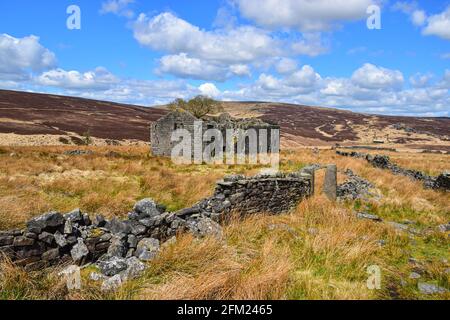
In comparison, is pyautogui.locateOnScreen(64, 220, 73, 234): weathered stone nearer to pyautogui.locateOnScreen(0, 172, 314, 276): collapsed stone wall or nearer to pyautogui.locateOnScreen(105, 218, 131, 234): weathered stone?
pyautogui.locateOnScreen(0, 172, 314, 276): collapsed stone wall

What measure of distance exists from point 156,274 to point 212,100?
167 feet

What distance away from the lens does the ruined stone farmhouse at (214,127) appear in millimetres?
29106

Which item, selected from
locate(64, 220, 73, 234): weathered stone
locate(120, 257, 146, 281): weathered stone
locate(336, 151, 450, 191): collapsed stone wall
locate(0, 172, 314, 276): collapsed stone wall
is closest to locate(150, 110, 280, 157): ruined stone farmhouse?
locate(336, 151, 450, 191): collapsed stone wall

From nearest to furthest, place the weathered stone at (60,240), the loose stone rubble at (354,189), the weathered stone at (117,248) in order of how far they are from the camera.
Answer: the weathered stone at (60,240), the weathered stone at (117,248), the loose stone rubble at (354,189)

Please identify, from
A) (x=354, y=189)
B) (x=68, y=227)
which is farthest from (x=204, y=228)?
(x=354, y=189)

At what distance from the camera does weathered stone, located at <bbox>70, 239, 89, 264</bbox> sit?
583 centimetres

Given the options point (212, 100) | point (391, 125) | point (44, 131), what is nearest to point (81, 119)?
point (44, 131)

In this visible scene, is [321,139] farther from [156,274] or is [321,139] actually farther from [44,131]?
[156,274]

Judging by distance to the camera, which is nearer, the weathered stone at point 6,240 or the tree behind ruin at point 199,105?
the weathered stone at point 6,240

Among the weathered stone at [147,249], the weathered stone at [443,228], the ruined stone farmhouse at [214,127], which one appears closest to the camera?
the weathered stone at [147,249]

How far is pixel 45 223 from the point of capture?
18.9 ft

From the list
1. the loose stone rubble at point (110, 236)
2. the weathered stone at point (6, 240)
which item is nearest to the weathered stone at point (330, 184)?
the loose stone rubble at point (110, 236)

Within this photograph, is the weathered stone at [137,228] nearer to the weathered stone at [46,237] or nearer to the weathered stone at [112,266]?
the weathered stone at [112,266]

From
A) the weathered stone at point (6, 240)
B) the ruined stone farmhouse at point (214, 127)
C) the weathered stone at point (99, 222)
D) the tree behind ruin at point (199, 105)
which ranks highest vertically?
the tree behind ruin at point (199, 105)
